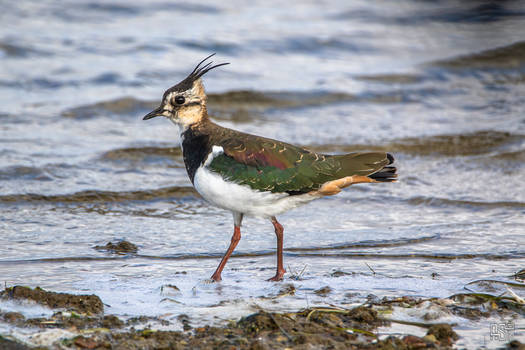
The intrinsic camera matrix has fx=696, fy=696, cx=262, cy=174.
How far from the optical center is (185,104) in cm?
635

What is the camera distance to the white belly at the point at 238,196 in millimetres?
5723

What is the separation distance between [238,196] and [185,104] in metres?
1.13

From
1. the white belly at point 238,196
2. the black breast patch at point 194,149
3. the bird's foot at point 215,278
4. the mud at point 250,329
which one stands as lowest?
the bird's foot at point 215,278

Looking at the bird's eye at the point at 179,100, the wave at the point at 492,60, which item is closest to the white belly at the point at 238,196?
the bird's eye at the point at 179,100

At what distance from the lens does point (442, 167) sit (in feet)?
34.0

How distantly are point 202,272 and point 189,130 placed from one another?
4.20 feet

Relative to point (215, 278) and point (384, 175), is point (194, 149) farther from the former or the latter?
point (384, 175)

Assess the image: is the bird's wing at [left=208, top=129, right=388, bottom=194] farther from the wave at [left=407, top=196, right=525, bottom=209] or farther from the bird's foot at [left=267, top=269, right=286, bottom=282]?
the wave at [left=407, top=196, right=525, bottom=209]

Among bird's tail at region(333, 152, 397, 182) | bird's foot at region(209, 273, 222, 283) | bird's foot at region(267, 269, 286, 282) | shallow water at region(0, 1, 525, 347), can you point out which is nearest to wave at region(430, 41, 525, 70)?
shallow water at region(0, 1, 525, 347)

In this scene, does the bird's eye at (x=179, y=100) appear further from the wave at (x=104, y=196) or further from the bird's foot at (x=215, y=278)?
the wave at (x=104, y=196)

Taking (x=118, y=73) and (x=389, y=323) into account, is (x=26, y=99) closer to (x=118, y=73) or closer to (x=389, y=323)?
(x=118, y=73)

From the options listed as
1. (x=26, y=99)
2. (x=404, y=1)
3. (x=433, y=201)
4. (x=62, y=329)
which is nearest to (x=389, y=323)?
(x=62, y=329)

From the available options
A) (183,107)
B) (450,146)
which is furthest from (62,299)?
(450,146)

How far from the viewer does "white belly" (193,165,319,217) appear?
5.72 meters
